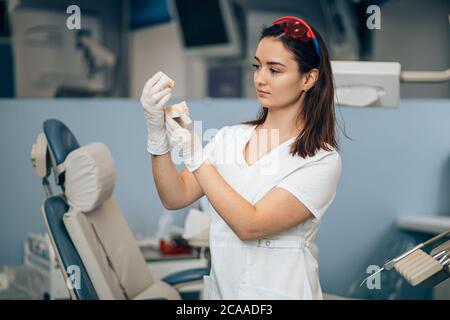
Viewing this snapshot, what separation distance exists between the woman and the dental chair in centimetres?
38

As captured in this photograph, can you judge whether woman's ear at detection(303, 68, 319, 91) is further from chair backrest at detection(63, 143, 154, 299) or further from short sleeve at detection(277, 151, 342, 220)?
chair backrest at detection(63, 143, 154, 299)

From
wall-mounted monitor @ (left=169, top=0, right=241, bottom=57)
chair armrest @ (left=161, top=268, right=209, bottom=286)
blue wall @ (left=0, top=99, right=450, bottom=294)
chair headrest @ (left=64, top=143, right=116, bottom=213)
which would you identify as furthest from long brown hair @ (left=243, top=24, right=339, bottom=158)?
wall-mounted monitor @ (left=169, top=0, right=241, bottom=57)

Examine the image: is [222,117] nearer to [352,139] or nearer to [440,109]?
[352,139]

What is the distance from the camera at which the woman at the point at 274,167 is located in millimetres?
1316

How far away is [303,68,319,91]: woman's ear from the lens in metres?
1.43

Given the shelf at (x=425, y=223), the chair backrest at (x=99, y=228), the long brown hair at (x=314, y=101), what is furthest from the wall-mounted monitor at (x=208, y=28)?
the long brown hair at (x=314, y=101)

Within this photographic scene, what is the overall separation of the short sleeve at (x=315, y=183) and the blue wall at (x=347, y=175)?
1211mm

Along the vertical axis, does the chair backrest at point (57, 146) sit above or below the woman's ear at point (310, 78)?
below

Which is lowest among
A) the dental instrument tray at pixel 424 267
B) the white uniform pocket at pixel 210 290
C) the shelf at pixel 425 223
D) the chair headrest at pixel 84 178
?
the shelf at pixel 425 223

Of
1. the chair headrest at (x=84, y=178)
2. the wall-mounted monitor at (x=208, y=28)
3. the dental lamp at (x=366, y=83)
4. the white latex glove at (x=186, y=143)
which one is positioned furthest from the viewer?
the wall-mounted monitor at (x=208, y=28)

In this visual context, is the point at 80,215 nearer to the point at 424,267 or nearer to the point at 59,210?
the point at 59,210

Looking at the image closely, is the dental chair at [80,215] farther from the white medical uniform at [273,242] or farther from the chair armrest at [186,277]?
the white medical uniform at [273,242]

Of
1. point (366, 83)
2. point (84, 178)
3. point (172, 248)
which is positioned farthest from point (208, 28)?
point (84, 178)

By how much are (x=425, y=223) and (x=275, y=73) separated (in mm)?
1483
